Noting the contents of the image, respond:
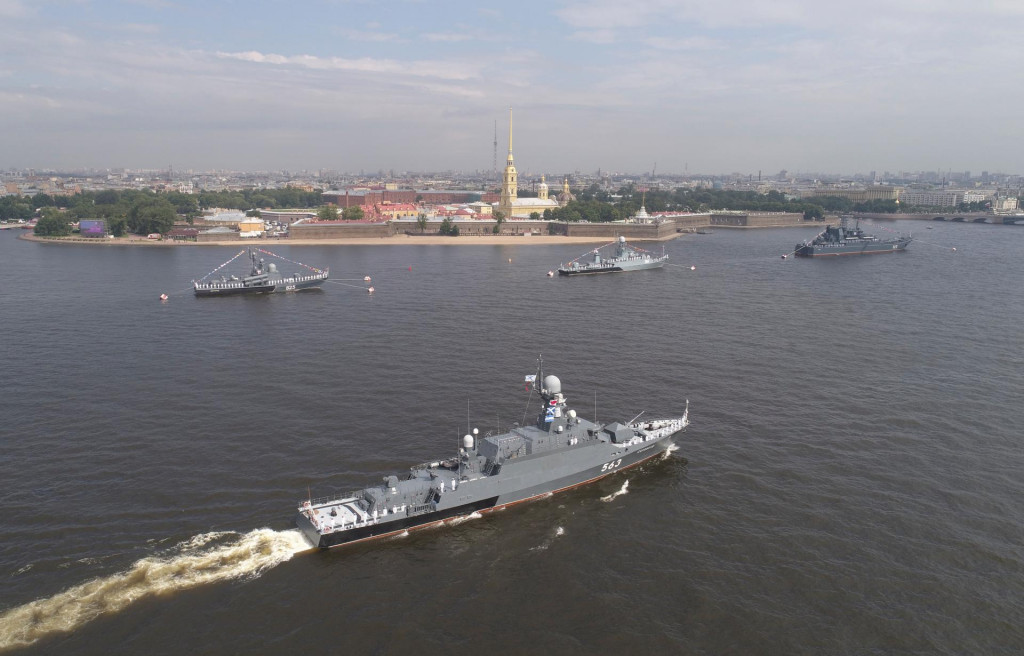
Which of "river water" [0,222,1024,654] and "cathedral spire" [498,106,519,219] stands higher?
"cathedral spire" [498,106,519,219]

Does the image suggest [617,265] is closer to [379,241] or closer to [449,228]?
[449,228]

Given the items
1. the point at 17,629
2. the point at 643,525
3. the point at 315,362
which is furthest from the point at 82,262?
the point at 643,525

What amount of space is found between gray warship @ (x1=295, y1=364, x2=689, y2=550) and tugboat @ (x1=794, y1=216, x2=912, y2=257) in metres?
96.6

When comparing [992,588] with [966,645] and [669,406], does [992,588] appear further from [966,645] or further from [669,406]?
[669,406]

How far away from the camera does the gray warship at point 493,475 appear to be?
27.0m

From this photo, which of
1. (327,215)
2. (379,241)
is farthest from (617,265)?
(327,215)

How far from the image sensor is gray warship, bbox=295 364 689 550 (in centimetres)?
2700

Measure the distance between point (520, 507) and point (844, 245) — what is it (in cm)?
11062

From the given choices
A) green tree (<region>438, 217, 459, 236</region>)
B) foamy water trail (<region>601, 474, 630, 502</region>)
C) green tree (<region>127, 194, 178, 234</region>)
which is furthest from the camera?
green tree (<region>438, 217, 459, 236</region>)

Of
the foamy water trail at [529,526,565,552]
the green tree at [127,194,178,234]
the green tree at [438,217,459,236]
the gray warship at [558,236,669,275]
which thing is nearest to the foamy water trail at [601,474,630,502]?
the foamy water trail at [529,526,565,552]

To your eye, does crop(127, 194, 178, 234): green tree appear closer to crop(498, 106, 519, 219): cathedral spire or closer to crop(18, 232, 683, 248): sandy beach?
crop(18, 232, 683, 248): sandy beach

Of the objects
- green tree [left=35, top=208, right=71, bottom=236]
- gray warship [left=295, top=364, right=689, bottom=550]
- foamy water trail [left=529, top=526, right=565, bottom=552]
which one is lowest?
foamy water trail [left=529, top=526, right=565, bottom=552]

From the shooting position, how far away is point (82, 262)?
102125mm

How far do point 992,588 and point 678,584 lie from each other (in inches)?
436
